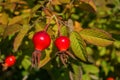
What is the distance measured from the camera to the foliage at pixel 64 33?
141 centimetres

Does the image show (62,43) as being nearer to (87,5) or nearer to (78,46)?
(78,46)

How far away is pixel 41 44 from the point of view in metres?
1.25

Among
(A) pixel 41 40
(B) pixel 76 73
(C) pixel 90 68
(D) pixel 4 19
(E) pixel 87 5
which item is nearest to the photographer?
(A) pixel 41 40

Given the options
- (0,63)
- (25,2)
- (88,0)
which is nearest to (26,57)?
(0,63)

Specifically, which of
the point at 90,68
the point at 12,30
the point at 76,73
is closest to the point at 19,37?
the point at 12,30

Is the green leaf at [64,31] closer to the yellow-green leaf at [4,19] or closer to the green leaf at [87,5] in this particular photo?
the green leaf at [87,5]

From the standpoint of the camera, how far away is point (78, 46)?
4.45 feet

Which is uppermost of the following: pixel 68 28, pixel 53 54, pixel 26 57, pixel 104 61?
pixel 68 28

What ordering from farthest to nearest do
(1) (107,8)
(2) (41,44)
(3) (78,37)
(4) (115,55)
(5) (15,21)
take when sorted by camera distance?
(1) (107,8) → (4) (115,55) → (5) (15,21) → (3) (78,37) → (2) (41,44)

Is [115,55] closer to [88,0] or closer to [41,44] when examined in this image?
[88,0]

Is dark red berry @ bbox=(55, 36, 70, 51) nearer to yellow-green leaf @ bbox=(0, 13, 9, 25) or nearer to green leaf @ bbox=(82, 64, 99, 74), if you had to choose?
yellow-green leaf @ bbox=(0, 13, 9, 25)

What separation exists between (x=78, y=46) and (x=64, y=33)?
0.09 meters

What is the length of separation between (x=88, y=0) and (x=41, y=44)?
1.64 ft

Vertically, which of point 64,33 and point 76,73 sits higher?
point 64,33
